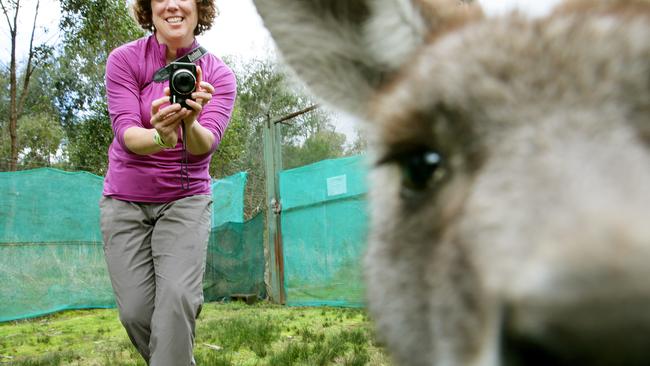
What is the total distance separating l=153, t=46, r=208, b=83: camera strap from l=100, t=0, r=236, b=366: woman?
0.07 m

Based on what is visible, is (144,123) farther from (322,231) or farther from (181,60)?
(322,231)

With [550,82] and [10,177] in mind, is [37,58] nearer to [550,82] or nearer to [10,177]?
[10,177]

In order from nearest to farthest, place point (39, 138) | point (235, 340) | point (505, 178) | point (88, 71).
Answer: point (505, 178) → point (235, 340) → point (88, 71) → point (39, 138)

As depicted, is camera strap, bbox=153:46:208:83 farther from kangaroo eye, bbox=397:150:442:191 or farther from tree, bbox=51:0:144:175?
tree, bbox=51:0:144:175

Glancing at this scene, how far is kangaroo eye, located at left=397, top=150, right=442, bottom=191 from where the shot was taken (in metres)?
1.86

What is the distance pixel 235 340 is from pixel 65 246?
620cm

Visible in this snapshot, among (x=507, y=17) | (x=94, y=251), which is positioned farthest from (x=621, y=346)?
(x=94, y=251)

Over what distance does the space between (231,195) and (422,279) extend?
13380 millimetres

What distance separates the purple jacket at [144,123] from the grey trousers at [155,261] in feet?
0.33

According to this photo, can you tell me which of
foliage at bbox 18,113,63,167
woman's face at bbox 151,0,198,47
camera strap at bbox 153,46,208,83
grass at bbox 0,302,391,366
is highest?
foliage at bbox 18,113,63,167

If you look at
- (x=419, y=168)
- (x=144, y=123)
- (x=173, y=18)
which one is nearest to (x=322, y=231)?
(x=144, y=123)

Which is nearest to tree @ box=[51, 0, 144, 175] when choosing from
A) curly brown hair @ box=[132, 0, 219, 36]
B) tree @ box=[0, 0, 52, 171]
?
tree @ box=[0, 0, 52, 171]

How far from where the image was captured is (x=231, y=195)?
1500 centimetres

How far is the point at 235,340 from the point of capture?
8.43 metres
